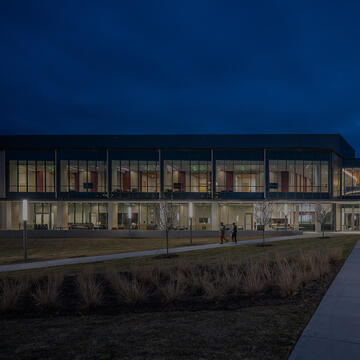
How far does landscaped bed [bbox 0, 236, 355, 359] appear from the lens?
5.16 meters

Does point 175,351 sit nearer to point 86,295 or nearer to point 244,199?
point 86,295

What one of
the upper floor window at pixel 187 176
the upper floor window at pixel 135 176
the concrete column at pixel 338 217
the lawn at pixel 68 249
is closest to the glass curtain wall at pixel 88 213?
the upper floor window at pixel 135 176

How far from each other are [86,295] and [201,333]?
3486mm

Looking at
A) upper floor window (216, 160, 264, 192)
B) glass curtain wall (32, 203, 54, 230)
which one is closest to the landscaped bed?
upper floor window (216, 160, 264, 192)

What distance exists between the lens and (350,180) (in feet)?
147

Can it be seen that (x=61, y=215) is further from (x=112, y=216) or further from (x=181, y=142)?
(x=181, y=142)

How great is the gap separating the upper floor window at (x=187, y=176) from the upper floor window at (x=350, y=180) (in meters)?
18.8

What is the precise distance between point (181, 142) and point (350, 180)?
23593 millimetres

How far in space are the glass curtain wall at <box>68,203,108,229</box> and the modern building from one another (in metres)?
0.13

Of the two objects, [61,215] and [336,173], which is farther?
[336,173]

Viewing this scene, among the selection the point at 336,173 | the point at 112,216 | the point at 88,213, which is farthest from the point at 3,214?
the point at 336,173

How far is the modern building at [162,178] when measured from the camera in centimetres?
4034

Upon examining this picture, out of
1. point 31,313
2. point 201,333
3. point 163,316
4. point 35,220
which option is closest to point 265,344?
point 201,333

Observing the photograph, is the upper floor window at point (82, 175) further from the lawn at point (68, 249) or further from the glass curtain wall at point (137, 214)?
the lawn at point (68, 249)
